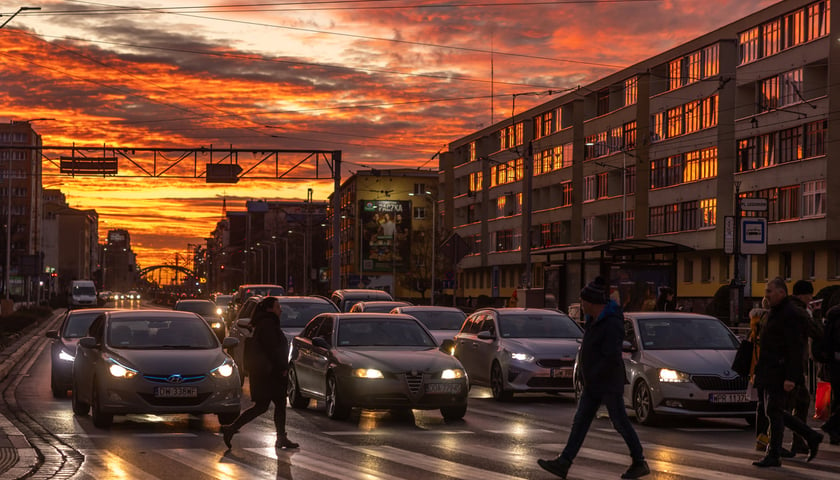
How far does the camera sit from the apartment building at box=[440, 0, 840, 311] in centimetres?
5158

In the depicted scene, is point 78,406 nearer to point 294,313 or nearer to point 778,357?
point 294,313

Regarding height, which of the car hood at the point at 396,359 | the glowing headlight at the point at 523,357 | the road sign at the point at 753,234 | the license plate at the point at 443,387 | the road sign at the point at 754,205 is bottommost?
the license plate at the point at 443,387

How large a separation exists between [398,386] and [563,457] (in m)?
6.10

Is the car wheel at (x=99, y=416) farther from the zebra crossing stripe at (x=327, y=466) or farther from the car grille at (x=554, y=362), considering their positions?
the car grille at (x=554, y=362)

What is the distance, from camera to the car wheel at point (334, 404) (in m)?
17.5

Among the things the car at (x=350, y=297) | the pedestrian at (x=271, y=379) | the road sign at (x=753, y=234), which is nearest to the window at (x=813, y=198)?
the car at (x=350, y=297)

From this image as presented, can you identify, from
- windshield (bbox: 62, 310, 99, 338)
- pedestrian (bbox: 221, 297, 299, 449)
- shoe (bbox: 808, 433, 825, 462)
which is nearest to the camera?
shoe (bbox: 808, 433, 825, 462)

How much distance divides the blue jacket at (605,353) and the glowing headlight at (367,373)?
20.1ft

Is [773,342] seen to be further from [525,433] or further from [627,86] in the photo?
[627,86]

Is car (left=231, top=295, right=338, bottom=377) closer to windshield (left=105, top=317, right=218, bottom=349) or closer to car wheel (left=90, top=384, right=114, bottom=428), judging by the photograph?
windshield (left=105, top=317, right=218, bottom=349)

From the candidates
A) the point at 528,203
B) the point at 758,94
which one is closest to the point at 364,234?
the point at 758,94

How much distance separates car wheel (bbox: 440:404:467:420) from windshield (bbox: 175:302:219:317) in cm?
2548

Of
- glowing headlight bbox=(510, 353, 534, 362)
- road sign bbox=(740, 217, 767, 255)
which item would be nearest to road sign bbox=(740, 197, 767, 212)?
road sign bbox=(740, 217, 767, 255)

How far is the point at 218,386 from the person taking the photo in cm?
1625
